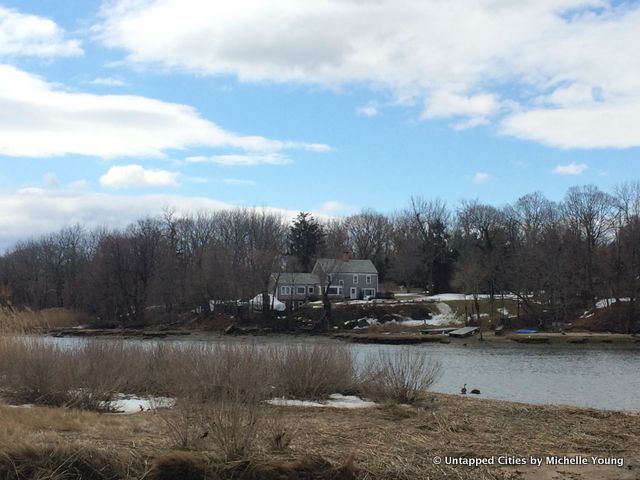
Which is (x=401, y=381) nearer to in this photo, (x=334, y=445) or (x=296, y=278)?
(x=334, y=445)

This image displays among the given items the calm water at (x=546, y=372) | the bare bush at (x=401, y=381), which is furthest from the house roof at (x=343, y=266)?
the bare bush at (x=401, y=381)

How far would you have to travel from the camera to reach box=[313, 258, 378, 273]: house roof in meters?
97.6

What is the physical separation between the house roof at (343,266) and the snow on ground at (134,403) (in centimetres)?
7935

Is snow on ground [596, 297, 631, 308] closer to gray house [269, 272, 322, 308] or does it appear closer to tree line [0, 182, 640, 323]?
tree line [0, 182, 640, 323]

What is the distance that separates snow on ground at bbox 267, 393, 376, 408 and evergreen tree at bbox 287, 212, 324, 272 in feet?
313

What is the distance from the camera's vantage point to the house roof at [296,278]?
97.4m

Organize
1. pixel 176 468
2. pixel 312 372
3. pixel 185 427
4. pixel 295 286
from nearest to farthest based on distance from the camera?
1. pixel 176 468
2. pixel 185 427
3. pixel 312 372
4. pixel 295 286

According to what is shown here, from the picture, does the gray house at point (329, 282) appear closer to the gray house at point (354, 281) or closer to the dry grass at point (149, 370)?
the gray house at point (354, 281)

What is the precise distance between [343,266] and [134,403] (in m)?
88.5

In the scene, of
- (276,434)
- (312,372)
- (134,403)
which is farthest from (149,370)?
(276,434)

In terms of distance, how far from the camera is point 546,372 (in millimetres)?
36531

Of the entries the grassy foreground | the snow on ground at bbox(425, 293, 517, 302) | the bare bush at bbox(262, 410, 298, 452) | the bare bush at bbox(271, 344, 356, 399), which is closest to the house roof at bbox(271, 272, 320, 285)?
the snow on ground at bbox(425, 293, 517, 302)

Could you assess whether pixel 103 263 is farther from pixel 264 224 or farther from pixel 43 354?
pixel 43 354

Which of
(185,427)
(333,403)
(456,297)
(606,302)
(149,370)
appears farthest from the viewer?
(456,297)
